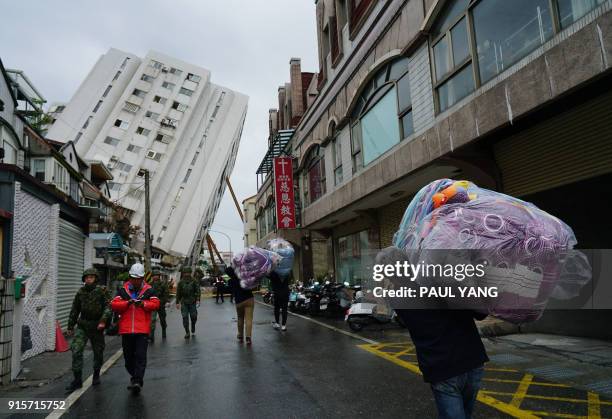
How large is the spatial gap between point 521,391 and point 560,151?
4.57 meters

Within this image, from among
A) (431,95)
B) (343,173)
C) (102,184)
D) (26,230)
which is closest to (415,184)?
(431,95)

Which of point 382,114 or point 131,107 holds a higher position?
point 131,107

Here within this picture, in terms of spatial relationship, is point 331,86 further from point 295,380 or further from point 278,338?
point 295,380

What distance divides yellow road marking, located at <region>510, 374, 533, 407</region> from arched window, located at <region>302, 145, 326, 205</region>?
13793mm

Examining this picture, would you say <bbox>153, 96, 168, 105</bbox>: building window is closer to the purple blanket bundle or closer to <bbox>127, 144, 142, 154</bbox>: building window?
<bbox>127, 144, 142, 154</bbox>: building window

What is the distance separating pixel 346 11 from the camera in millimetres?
16531

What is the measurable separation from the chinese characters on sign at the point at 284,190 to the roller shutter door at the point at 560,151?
46.3 feet

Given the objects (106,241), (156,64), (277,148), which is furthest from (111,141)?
(106,241)

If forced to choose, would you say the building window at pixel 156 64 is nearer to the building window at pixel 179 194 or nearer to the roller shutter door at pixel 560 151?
the building window at pixel 179 194

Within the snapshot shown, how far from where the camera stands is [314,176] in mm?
20766

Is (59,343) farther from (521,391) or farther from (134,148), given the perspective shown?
(134,148)

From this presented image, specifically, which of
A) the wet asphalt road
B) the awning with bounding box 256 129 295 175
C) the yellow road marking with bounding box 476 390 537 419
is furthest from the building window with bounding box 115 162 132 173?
the yellow road marking with bounding box 476 390 537 419

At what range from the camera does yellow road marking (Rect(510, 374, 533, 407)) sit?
477 cm

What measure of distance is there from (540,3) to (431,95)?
338cm
